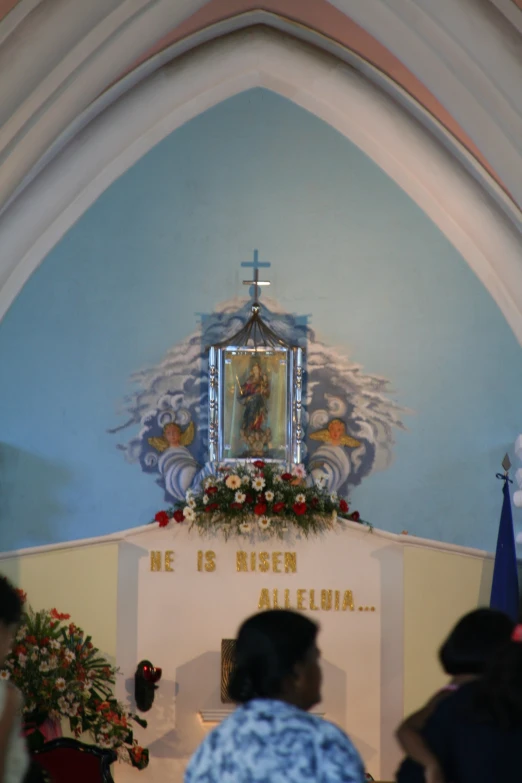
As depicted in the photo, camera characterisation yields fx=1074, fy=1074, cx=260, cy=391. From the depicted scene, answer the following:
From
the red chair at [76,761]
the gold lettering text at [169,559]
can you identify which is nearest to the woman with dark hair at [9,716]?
the red chair at [76,761]

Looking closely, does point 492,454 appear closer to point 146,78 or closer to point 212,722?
point 212,722

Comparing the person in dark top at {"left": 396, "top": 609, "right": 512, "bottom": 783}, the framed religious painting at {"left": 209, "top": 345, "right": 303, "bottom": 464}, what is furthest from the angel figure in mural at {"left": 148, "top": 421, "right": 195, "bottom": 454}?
the person in dark top at {"left": 396, "top": 609, "right": 512, "bottom": 783}

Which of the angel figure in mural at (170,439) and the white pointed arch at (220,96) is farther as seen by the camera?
the white pointed arch at (220,96)

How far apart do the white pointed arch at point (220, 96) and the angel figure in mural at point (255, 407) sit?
1.96 meters

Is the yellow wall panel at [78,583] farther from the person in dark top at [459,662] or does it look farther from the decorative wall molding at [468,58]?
the person in dark top at [459,662]

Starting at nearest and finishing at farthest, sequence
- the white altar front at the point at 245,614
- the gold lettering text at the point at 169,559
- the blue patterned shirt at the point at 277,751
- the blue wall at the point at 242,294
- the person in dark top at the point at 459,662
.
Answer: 1. the blue patterned shirt at the point at 277,751
2. the person in dark top at the point at 459,662
3. the white altar front at the point at 245,614
4. the gold lettering text at the point at 169,559
5. the blue wall at the point at 242,294

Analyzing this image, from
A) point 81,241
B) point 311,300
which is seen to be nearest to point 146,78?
point 81,241

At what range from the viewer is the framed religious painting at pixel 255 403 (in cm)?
859

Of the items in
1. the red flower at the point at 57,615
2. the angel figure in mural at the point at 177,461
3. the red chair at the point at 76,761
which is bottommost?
the red chair at the point at 76,761

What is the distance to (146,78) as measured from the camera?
350 inches

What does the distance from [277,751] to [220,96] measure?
726 cm

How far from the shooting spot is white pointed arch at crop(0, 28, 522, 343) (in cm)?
884

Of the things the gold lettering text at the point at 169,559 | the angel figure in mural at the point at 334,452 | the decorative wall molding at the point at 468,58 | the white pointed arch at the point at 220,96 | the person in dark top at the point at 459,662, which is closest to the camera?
the person in dark top at the point at 459,662

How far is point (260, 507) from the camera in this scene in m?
7.52
